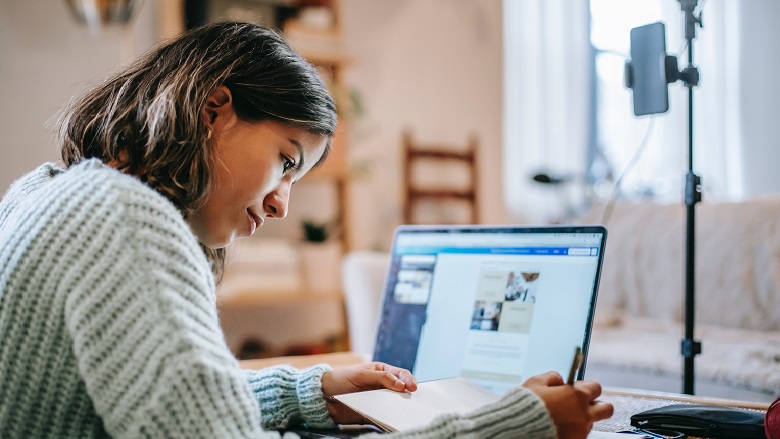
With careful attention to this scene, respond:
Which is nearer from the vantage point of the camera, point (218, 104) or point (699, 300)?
point (218, 104)

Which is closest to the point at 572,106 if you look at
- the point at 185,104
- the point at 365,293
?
the point at 365,293

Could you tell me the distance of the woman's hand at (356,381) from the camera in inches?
32.4

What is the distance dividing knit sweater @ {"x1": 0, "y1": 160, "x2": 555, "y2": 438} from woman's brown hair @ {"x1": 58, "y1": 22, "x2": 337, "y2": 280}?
81 mm

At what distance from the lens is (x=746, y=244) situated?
6.47 ft

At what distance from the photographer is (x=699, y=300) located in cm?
204

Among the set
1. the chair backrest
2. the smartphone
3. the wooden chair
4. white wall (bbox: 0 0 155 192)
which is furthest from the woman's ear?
the wooden chair

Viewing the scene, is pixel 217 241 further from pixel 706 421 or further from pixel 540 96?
pixel 540 96

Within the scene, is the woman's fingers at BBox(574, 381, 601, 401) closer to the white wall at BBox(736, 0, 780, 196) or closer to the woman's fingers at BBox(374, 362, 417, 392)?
the woman's fingers at BBox(374, 362, 417, 392)

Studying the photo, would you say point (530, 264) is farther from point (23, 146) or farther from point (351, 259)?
point (23, 146)

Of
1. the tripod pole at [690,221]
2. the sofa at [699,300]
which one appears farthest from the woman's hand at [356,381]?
the sofa at [699,300]

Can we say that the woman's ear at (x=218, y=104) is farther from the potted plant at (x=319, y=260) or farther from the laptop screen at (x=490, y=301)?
the potted plant at (x=319, y=260)

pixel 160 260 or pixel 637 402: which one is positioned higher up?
pixel 160 260

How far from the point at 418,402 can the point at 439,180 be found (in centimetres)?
280

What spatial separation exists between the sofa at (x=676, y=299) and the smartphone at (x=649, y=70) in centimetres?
70
